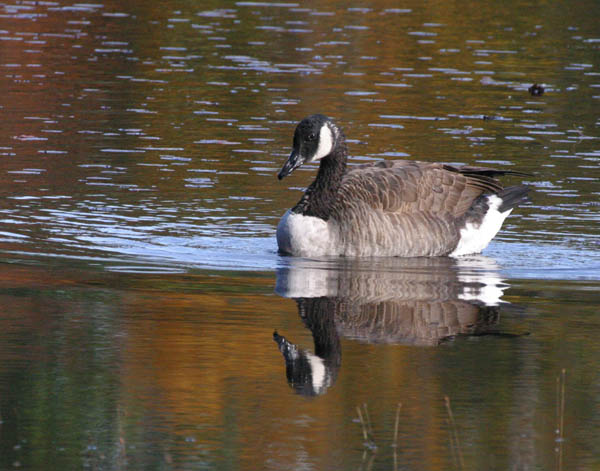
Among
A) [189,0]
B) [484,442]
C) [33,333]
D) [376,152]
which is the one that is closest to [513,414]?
[484,442]

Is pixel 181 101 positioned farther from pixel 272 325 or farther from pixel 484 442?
pixel 484 442

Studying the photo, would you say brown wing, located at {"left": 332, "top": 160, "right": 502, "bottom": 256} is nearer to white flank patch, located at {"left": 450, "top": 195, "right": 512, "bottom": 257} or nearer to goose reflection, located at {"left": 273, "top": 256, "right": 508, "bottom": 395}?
white flank patch, located at {"left": 450, "top": 195, "right": 512, "bottom": 257}

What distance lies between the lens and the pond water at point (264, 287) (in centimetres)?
798

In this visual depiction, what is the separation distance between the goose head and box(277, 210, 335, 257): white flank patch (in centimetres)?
81

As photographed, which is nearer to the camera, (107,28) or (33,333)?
(33,333)

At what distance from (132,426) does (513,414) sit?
2.30 metres

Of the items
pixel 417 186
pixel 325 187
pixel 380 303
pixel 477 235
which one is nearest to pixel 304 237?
pixel 325 187

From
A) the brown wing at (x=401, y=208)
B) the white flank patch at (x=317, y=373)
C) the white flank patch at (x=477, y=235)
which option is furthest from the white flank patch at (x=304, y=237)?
the white flank patch at (x=317, y=373)

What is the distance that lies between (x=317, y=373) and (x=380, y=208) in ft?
18.1

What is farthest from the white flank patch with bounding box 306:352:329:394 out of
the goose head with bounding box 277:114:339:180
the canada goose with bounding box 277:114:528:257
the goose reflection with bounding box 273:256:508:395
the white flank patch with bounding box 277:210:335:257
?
the goose head with bounding box 277:114:339:180

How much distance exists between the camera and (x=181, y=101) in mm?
25047

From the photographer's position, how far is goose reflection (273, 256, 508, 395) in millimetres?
9695

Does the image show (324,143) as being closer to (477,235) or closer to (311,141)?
(311,141)

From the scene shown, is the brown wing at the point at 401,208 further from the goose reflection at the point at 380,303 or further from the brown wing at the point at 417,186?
the goose reflection at the point at 380,303
